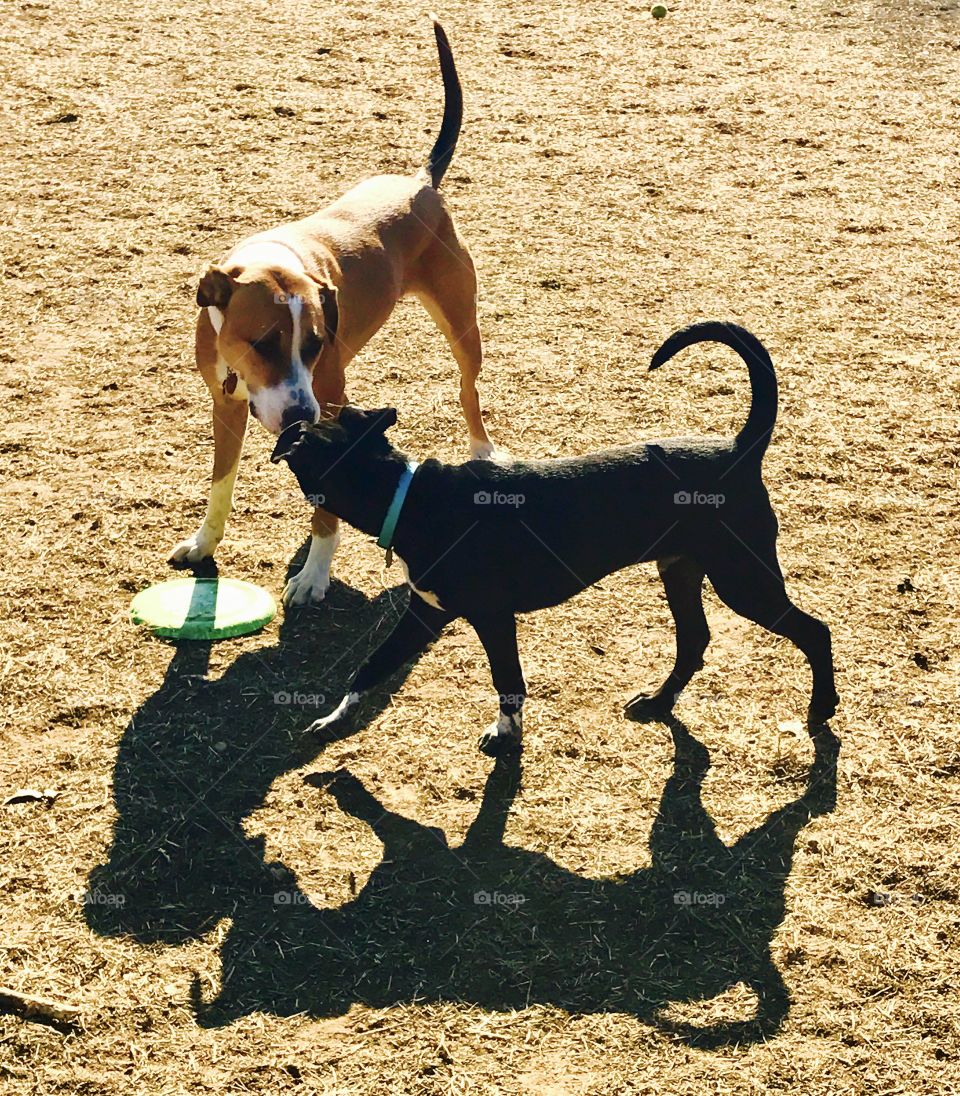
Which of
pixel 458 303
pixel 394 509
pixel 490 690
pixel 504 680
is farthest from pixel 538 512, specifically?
pixel 458 303

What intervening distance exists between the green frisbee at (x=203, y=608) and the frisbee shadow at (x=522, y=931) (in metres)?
0.91

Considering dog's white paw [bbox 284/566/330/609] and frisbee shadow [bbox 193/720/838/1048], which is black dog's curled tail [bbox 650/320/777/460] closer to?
frisbee shadow [bbox 193/720/838/1048]

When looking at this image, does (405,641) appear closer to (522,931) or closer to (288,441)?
(288,441)

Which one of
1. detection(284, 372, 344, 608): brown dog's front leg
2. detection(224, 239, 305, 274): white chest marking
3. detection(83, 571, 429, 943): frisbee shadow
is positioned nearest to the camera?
detection(83, 571, 429, 943): frisbee shadow

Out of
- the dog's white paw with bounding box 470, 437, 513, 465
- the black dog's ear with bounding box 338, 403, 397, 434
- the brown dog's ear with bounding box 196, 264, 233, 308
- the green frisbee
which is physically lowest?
the green frisbee

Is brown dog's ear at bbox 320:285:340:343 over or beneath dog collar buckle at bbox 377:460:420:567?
over

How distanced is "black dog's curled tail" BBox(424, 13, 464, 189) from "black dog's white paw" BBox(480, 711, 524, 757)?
276 centimetres

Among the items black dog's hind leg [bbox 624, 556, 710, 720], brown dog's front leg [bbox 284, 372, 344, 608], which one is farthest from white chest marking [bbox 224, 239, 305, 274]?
black dog's hind leg [bbox 624, 556, 710, 720]

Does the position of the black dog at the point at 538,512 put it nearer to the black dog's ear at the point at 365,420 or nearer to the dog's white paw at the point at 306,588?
the black dog's ear at the point at 365,420

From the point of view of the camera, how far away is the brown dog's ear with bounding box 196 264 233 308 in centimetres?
477

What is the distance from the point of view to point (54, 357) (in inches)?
274

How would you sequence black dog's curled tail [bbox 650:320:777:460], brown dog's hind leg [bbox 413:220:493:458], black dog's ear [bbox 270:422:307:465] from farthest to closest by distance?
brown dog's hind leg [bbox 413:220:493:458], black dog's curled tail [bbox 650:320:777:460], black dog's ear [bbox 270:422:307:465]

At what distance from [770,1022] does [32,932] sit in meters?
2.09

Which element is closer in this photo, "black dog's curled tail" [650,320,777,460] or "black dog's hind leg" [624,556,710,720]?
"black dog's curled tail" [650,320,777,460]
